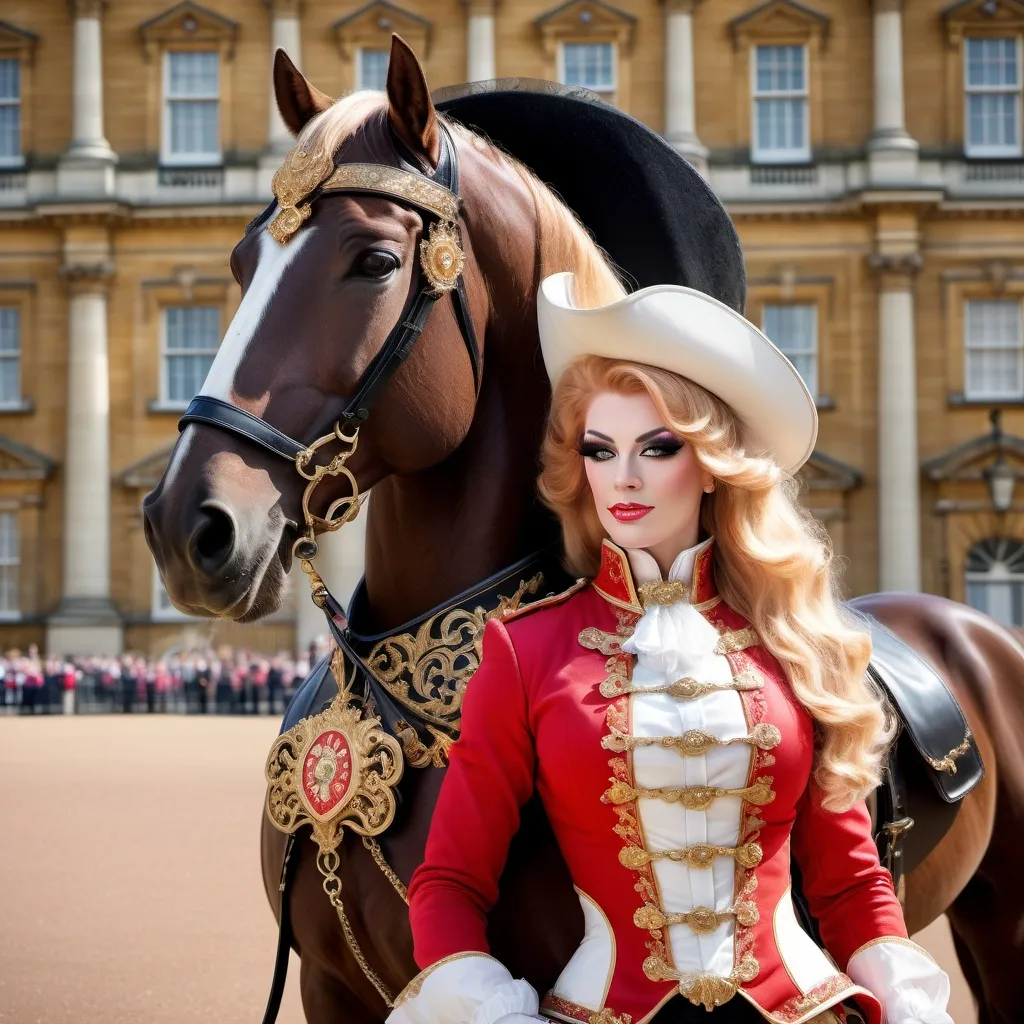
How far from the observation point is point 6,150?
2992cm

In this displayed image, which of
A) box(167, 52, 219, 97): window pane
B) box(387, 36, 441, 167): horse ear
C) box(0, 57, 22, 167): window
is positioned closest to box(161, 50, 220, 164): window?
box(167, 52, 219, 97): window pane

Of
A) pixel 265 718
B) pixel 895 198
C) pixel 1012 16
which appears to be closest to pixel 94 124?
pixel 265 718

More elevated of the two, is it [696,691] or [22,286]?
[22,286]

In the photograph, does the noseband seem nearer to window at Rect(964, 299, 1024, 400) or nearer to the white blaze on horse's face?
the white blaze on horse's face

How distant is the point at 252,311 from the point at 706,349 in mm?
751

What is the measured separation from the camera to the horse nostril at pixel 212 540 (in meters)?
2.18

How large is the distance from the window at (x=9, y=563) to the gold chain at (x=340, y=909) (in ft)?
90.3

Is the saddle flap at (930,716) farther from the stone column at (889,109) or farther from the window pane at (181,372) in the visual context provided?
the window pane at (181,372)

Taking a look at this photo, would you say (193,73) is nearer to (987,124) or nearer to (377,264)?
(987,124)

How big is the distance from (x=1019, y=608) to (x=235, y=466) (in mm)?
26796

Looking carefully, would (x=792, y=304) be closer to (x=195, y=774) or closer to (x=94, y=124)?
(x=94, y=124)

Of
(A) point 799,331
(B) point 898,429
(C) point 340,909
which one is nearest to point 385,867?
(C) point 340,909

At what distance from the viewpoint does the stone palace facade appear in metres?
27.7

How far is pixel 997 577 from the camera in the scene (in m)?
27.3
